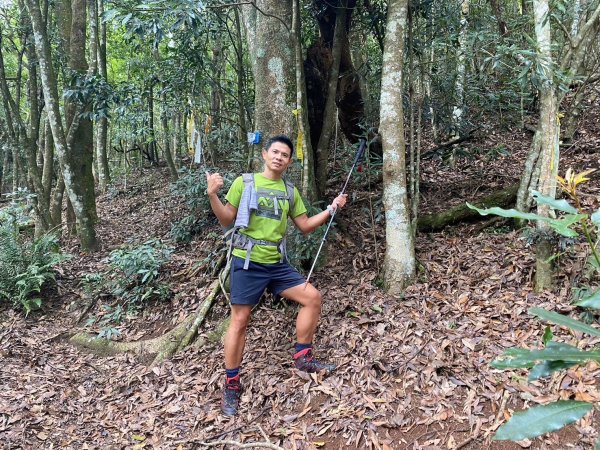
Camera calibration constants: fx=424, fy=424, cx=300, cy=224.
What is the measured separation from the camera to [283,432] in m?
3.30

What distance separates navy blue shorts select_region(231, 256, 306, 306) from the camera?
360 cm

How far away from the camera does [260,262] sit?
3.62 meters

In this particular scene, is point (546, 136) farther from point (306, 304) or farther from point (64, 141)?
point (64, 141)

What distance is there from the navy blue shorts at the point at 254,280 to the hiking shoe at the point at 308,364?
0.61m

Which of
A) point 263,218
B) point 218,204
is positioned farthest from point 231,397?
point 218,204

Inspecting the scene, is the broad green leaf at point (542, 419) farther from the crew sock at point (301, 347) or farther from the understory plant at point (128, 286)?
the understory plant at point (128, 286)

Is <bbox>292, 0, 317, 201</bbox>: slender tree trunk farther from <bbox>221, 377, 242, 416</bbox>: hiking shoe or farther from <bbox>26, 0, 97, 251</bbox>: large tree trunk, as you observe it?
<bbox>26, 0, 97, 251</bbox>: large tree trunk

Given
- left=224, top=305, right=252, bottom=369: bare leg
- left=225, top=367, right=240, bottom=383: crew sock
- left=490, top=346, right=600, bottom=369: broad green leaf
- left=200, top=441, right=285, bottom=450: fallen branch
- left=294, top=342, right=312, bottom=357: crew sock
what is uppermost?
left=490, top=346, right=600, bottom=369: broad green leaf

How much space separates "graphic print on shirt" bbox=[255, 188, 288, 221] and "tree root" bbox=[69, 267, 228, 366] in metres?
1.32

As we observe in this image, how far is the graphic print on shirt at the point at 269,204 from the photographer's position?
143 inches

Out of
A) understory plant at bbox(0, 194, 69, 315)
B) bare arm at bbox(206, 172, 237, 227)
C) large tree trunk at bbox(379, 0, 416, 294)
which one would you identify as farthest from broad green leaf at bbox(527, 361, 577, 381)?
understory plant at bbox(0, 194, 69, 315)

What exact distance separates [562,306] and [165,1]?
422cm

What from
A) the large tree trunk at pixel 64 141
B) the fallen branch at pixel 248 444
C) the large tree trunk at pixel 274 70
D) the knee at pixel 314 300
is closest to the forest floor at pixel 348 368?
the fallen branch at pixel 248 444

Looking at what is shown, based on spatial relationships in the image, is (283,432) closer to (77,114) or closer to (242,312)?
(242,312)
